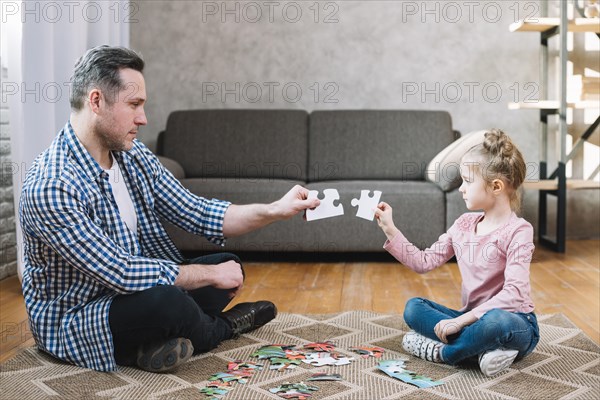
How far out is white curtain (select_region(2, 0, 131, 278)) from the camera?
2928mm

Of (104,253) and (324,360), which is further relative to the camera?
(324,360)

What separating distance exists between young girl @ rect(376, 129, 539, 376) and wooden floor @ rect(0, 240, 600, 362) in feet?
1.70

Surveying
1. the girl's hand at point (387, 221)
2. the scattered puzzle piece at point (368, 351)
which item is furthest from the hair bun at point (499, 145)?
the scattered puzzle piece at point (368, 351)

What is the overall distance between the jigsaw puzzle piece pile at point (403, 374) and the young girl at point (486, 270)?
0.35 ft

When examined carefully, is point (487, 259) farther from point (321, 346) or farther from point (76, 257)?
point (76, 257)

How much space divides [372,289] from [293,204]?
1.02 metres

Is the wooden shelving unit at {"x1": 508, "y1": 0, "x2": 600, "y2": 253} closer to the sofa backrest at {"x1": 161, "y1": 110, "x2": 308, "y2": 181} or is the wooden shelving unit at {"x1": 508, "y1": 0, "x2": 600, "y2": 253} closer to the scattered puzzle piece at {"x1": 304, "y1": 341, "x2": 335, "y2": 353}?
the sofa backrest at {"x1": 161, "y1": 110, "x2": 308, "y2": 181}

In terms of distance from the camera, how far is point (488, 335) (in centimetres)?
192

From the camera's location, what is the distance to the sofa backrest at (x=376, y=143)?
4.20m

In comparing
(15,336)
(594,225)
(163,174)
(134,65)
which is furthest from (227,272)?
(594,225)

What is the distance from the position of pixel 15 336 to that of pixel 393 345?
1206 millimetres
